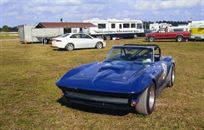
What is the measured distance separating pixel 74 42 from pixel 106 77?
60.0 feet

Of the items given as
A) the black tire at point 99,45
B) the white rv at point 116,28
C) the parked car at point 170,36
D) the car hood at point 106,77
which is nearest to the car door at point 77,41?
the black tire at point 99,45

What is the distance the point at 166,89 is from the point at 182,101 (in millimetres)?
1358

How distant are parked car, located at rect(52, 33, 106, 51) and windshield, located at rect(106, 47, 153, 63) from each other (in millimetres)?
16077

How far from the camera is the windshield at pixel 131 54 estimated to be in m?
7.96

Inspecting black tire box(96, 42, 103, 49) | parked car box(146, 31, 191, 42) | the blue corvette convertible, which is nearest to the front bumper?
the blue corvette convertible

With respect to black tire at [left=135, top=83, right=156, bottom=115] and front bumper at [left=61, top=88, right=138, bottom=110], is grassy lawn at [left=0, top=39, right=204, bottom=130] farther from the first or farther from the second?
front bumper at [left=61, top=88, right=138, bottom=110]

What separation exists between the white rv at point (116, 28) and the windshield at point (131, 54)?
31.2 m

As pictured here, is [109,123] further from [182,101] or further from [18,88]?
[18,88]

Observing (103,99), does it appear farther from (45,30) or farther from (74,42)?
(45,30)

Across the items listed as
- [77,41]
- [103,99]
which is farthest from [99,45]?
[103,99]

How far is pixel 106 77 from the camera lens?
6.53 m

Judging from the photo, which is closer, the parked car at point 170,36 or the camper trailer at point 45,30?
the parked car at point 170,36

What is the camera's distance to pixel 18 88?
371 inches

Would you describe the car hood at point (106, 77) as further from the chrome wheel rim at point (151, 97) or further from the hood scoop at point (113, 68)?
the chrome wheel rim at point (151, 97)
